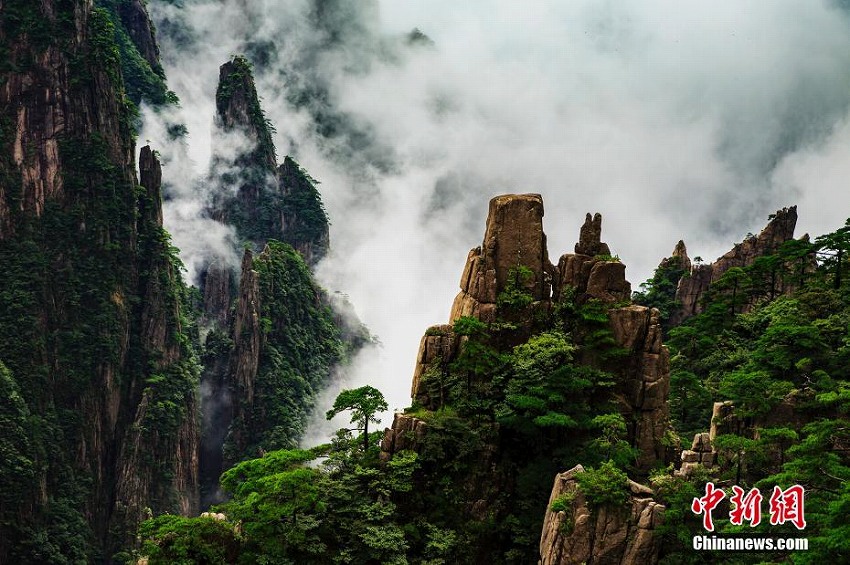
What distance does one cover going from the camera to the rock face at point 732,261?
2176 inches

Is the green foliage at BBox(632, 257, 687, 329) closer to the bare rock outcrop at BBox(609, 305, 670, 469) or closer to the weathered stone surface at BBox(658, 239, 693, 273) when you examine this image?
the weathered stone surface at BBox(658, 239, 693, 273)

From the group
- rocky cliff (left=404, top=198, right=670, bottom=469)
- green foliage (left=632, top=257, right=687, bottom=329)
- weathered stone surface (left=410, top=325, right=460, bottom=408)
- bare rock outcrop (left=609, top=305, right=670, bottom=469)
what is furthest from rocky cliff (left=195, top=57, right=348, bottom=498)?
bare rock outcrop (left=609, top=305, right=670, bottom=469)

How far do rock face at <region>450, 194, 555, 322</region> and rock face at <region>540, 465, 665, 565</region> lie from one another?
9359mm

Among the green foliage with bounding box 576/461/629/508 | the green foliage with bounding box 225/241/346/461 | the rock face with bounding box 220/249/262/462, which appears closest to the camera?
the green foliage with bounding box 576/461/629/508

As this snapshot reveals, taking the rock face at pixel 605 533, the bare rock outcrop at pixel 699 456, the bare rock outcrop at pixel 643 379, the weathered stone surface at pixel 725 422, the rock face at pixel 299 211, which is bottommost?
the rock face at pixel 605 533

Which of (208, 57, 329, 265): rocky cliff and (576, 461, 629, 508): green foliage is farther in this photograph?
(208, 57, 329, 265): rocky cliff

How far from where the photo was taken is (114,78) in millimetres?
81938

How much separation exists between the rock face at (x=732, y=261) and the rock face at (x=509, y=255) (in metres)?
24.1

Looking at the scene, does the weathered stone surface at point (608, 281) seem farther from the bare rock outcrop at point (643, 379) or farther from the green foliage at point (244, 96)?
the green foliage at point (244, 96)

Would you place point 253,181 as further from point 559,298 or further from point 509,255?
point 559,298

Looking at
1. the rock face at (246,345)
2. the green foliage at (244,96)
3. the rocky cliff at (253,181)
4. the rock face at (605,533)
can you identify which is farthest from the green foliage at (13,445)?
the green foliage at (244,96)

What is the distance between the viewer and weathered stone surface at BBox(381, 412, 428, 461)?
30.9m

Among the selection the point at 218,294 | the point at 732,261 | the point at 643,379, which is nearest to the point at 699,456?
the point at 643,379

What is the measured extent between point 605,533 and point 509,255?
1189cm
